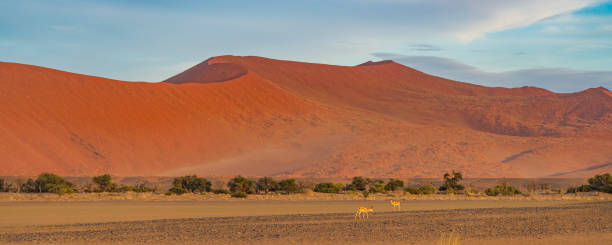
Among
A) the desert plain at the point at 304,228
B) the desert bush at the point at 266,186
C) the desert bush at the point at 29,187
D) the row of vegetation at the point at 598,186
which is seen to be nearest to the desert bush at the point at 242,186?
the desert bush at the point at 266,186

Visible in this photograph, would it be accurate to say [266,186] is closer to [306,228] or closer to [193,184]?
[193,184]

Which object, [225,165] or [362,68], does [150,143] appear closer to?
[225,165]

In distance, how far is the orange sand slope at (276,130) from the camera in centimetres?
7162

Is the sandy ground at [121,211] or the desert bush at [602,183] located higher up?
the desert bush at [602,183]

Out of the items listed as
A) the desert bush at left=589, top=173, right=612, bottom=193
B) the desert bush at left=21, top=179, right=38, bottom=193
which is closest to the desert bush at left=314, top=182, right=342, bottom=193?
the desert bush at left=589, top=173, right=612, bottom=193

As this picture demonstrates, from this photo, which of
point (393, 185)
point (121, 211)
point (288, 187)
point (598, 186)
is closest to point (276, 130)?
point (393, 185)

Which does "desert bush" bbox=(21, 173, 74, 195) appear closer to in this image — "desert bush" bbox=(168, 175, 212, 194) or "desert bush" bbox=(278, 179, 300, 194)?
"desert bush" bbox=(168, 175, 212, 194)

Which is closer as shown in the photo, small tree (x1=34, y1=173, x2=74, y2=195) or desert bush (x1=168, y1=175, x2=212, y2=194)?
small tree (x1=34, y1=173, x2=74, y2=195)

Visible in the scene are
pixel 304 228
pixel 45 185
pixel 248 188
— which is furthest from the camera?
pixel 45 185

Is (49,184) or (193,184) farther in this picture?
(193,184)

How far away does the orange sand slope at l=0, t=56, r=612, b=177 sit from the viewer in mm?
71625

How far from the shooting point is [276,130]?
84.1 metres

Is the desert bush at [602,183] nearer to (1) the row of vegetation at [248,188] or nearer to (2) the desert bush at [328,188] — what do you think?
(1) the row of vegetation at [248,188]

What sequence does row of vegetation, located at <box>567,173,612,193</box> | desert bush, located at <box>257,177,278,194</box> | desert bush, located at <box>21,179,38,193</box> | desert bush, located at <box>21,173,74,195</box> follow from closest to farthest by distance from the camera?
desert bush, located at <box>21,173,74,195</box>, row of vegetation, located at <box>567,173,612,193</box>, desert bush, located at <box>257,177,278,194</box>, desert bush, located at <box>21,179,38,193</box>
